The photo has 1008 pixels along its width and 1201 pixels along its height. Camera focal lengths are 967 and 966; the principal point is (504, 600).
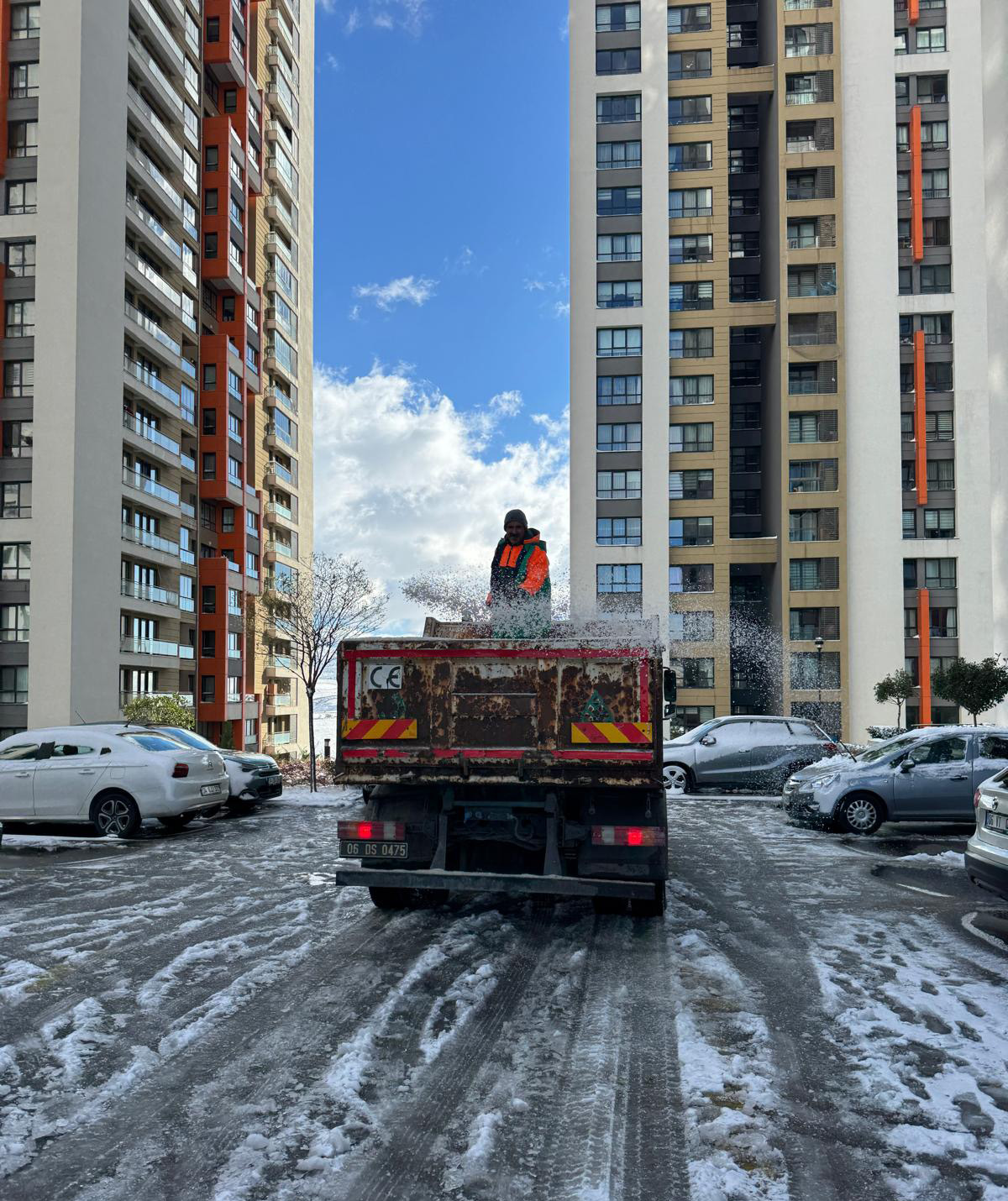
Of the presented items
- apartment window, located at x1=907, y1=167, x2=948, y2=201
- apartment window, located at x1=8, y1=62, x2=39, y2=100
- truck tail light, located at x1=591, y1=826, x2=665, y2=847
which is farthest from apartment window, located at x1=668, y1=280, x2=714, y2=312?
truck tail light, located at x1=591, y1=826, x2=665, y2=847

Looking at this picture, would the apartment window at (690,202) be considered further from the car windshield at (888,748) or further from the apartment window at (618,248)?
the car windshield at (888,748)

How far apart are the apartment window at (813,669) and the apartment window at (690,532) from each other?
723cm

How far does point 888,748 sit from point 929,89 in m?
49.0

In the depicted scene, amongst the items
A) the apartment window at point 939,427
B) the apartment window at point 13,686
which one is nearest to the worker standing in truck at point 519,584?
the apartment window at point 13,686

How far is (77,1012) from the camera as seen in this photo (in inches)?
208

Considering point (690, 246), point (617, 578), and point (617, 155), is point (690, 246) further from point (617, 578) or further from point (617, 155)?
point (617, 578)

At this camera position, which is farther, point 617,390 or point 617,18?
point 617,18

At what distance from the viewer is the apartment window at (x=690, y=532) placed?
49.1 metres

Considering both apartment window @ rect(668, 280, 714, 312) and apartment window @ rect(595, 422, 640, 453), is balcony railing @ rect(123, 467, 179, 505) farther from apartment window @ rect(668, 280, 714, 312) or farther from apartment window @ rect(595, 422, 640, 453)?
apartment window @ rect(668, 280, 714, 312)

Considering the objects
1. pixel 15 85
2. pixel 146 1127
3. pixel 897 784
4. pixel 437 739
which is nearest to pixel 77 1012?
pixel 146 1127

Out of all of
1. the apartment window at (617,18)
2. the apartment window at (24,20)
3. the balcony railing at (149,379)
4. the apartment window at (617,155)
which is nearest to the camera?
the apartment window at (24,20)

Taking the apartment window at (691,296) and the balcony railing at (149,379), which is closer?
the balcony railing at (149,379)

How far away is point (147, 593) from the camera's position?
40531 millimetres

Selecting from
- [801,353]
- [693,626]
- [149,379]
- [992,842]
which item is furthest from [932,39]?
[992,842]
